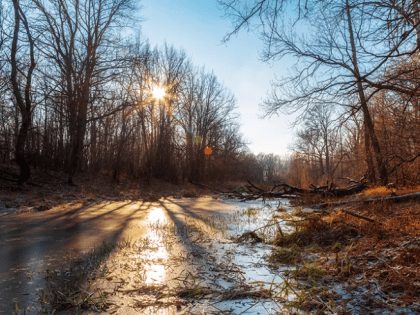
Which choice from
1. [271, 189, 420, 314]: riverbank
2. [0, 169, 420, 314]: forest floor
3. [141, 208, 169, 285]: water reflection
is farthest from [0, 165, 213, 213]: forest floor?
[271, 189, 420, 314]: riverbank

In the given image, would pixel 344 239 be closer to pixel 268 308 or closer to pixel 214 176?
pixel 268 308

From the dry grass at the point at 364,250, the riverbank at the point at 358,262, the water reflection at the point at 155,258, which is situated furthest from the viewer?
the water reflection at the point at 155,258

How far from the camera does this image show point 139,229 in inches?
271

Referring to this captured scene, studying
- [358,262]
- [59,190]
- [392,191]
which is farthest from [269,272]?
[59,190]

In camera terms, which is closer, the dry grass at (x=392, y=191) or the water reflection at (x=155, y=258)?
the water reflection at (x=155, y=258)

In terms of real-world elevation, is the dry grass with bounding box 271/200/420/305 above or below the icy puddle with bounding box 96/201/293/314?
above

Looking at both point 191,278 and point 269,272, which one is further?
point 269,272

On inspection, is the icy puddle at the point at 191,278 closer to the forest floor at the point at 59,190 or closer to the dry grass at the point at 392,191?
the dry grass at the point at 392,191

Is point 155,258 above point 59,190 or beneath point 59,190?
beneath

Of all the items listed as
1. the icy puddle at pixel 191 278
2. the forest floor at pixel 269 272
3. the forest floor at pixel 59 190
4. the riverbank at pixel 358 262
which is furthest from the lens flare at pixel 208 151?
the icy puddle at pixel 191 278

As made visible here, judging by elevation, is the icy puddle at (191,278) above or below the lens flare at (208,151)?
below

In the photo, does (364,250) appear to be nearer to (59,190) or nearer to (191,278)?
(191,278)

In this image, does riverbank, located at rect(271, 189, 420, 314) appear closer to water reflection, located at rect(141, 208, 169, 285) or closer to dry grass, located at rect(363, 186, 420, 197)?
water reflection, located at rect(141, 208, 169, 285)

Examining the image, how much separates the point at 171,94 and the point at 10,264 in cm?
2381
